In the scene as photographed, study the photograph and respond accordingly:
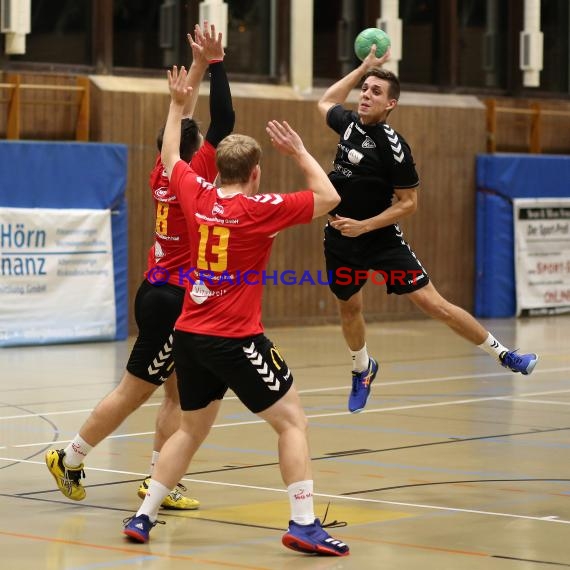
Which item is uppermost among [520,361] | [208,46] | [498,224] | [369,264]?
[208,46]

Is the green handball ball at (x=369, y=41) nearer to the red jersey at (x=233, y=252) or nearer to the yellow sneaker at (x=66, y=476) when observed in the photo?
the red jersey at (x=233, y=252)

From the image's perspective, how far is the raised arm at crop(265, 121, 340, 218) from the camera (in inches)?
275

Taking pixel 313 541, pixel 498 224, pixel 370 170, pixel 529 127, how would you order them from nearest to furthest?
pixel 313 541, pixel 370 170, pixel 498 224, pixel 529 127

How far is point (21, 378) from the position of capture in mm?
14828

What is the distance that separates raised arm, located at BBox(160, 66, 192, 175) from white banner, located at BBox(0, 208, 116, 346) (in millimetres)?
10771

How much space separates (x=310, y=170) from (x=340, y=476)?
9.48ft

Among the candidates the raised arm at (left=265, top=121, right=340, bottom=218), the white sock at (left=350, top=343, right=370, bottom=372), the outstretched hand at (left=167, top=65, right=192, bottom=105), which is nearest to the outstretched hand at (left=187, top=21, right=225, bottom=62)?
the outstretched hand at (left=167, top=65, right=192, bottom=105)

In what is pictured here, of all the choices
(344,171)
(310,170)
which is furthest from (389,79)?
(310,170)

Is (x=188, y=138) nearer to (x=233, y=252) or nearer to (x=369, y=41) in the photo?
(x=233, y=252)

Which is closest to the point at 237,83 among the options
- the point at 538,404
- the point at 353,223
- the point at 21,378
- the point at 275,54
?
the point at 275,54

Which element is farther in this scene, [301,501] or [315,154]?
[315,154]

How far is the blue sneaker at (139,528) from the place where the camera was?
7070 mm

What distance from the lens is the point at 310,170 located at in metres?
7.04

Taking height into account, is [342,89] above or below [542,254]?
above
